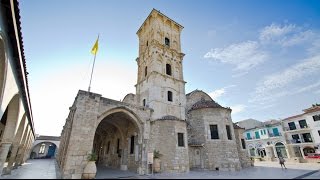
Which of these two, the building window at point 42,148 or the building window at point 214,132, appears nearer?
the building window at point 214,132

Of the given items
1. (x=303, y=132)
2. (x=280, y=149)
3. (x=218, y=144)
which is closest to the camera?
(x=218, y=144)

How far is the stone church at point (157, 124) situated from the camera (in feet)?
38.6

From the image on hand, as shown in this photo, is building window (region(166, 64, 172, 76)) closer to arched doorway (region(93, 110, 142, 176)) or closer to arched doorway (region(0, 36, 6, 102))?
arched doorway (region(93, 110, 142, 176))

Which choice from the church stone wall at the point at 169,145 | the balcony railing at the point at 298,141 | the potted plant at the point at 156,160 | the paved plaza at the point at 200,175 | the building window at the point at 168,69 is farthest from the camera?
the balcony railing at the point at 298,141

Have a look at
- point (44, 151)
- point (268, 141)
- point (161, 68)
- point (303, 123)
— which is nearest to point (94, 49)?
point (161, 68)

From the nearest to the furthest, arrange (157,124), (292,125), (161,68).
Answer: (157,124), (161,68), (292,125)

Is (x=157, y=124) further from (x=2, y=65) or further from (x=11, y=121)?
(x=2, y=65)

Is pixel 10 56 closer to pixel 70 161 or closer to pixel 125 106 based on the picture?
pixel 70 161

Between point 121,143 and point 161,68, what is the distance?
365 inches

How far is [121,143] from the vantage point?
17.9 metres

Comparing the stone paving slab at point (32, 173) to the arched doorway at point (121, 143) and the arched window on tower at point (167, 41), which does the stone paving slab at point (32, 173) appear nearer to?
the arched doorway at point (121, 143)

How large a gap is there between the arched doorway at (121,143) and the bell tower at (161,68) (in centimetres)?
264

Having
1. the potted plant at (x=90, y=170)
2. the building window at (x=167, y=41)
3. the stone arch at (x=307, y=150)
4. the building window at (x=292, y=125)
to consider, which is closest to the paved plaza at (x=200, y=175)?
the potted plant at (x=90, y=170)

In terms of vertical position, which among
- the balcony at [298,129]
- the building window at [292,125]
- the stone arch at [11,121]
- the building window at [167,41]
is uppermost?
the building window at [167,41]
